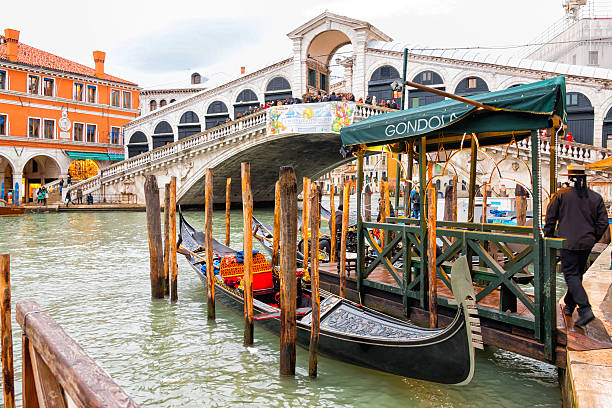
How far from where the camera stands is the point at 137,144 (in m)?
26.2

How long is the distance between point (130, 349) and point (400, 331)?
8.89ft

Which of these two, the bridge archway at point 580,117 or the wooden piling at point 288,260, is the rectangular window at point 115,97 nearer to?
the bridge archway at point 580,117

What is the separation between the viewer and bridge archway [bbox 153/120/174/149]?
25375 mm

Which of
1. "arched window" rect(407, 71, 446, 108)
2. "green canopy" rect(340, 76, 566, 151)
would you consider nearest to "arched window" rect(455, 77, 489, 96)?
"arched window" rect(407, 71, 446, 108)

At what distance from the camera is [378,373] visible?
13.7ft

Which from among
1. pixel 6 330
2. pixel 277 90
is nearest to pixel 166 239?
pixel 6 330

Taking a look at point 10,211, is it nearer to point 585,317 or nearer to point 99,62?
point 99,62

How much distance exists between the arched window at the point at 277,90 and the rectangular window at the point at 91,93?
31.8ft

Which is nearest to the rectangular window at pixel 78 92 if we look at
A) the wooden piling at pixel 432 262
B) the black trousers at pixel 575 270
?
the wooden piling at pixel 432 262

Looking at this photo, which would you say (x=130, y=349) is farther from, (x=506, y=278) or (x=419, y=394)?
(x=506, y=278)

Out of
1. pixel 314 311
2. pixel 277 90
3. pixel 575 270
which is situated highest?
pixel 277 90

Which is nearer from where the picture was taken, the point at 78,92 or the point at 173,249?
the point at 173,249

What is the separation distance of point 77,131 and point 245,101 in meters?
Answer: 9.19

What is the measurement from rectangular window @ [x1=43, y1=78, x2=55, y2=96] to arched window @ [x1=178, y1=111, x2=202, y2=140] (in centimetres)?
623
